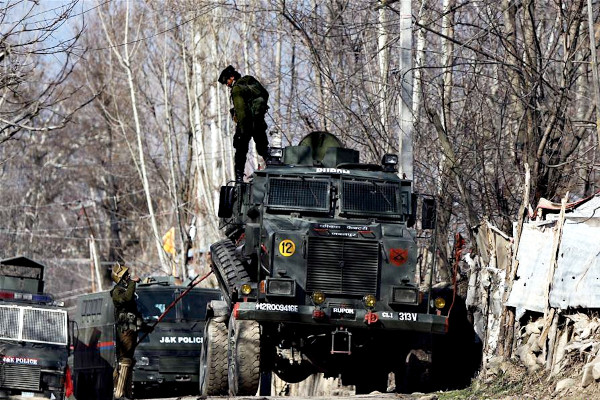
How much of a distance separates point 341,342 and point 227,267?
208 cm

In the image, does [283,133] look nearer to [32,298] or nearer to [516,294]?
[32,298]

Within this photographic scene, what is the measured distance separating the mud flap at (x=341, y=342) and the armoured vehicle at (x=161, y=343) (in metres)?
5.78

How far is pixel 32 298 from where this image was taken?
926 inches

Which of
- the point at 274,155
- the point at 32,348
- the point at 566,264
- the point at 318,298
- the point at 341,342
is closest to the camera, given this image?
the point at 566,264

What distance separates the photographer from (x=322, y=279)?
15.6 meters

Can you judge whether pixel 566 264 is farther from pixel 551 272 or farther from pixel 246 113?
pixel 246 113

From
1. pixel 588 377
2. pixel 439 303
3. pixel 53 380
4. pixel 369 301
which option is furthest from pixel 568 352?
pixel 53 380

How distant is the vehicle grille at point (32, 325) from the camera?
843 inches

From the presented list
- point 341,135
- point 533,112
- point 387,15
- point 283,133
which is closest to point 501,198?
point 533,112

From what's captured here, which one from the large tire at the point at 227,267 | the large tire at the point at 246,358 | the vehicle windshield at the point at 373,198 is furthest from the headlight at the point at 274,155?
the large tire at the point at 246,358

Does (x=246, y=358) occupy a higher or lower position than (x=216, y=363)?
higher

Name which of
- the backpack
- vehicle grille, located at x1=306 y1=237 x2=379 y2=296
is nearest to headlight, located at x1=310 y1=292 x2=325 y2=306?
vehicle grille, located at x1=306 y1=237 x2=379 y2=296

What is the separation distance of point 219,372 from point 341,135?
24.0 feet

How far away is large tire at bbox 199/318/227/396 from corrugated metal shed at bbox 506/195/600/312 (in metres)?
4.31
